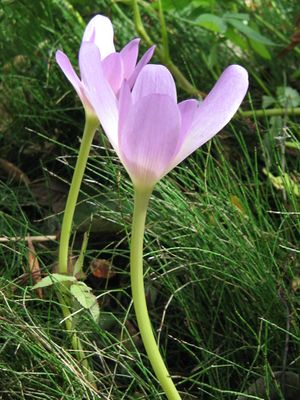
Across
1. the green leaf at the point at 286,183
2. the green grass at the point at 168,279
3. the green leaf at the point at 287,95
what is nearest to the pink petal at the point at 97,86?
the green grass at the point at 168,279

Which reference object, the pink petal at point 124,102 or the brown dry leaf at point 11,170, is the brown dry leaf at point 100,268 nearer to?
the brown dry leaf at point 11,170

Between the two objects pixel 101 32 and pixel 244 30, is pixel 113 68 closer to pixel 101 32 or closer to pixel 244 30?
pixel 101 32

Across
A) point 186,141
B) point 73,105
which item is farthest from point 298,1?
point 186,141

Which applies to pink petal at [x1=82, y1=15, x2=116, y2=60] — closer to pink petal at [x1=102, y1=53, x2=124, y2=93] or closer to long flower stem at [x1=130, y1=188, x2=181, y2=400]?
pink petal at [x1=102, y1=53, x2=124, y2=93]

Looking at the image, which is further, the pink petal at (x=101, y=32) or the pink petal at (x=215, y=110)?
the pink petal at (x=101, y=32)

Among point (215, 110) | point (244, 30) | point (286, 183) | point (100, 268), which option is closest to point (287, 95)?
point (244, 30)
